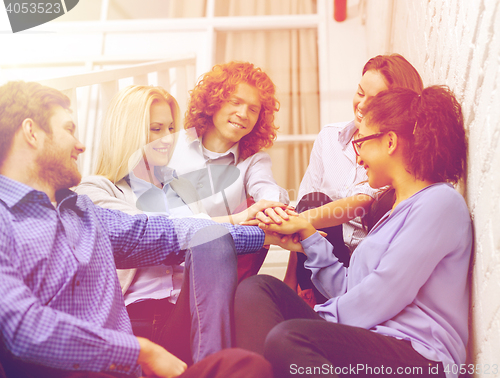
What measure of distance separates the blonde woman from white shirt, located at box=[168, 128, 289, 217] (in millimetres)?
33

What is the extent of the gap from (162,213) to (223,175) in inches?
8.6

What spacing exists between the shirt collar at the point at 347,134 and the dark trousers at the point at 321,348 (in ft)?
1.91

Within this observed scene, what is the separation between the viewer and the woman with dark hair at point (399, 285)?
1.84 feet

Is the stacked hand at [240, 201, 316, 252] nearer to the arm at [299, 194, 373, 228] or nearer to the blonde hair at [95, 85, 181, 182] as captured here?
the arm at [299, 194, 373, 228]

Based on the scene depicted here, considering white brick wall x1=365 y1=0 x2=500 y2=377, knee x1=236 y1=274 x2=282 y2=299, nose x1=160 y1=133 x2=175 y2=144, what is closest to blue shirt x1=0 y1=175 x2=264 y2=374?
knee x1=236 y1=274 x2=282 y2=299

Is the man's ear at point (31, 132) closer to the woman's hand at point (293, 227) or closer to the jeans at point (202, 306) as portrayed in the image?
the jeans at point (202, 306)

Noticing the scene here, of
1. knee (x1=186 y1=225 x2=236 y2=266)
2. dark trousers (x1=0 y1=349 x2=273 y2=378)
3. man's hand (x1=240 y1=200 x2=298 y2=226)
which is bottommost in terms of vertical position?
dark trousers (x1=0 y1=349 x2=273 y2=378)

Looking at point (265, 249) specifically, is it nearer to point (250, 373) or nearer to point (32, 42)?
A: point (250, 373)

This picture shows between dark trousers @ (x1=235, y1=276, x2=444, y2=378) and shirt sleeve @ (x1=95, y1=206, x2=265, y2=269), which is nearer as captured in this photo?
dark trousers @ (x1=235, y1=276, x2=444, y2=378)

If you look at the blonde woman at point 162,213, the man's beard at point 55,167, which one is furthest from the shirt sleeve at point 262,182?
the man's beard at point 55,167

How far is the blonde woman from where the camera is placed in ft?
2.10

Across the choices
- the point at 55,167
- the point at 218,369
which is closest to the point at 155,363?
the point at 218,369

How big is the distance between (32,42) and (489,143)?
97 centimetres

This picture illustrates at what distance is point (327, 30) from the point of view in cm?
131
